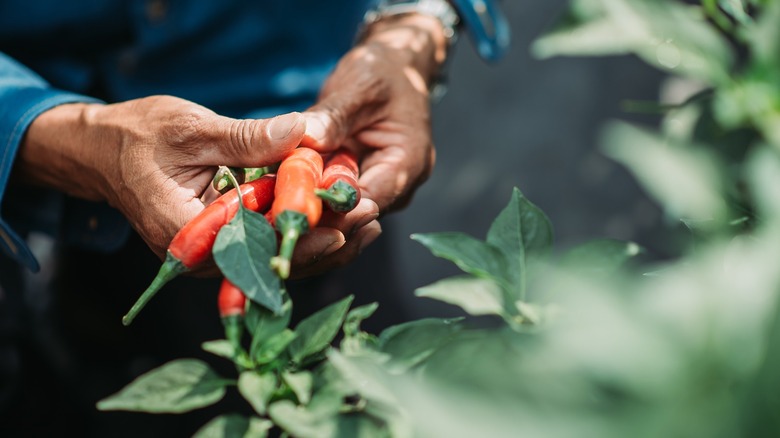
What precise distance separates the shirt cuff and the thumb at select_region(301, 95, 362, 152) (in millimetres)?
489

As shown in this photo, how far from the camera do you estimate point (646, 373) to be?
410 mm

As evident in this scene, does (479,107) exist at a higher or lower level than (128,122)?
lower

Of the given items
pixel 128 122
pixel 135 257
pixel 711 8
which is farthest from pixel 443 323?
pixel 135 257

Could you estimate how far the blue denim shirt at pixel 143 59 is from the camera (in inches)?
57.8

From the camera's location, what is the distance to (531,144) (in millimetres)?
3117

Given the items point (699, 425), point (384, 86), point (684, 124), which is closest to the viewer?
point (699, 425)

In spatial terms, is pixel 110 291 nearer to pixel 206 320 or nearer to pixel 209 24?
pixel 206 320

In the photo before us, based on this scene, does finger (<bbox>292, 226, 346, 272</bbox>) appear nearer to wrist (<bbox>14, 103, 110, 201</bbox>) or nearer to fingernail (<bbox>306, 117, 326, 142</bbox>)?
fingernail (<bbox>306, 117, 326, 142</bbox>)

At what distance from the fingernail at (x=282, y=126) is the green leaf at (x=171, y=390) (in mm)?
465

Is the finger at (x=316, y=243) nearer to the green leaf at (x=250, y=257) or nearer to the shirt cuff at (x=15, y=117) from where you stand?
the green leaf at (x=250, y=257)

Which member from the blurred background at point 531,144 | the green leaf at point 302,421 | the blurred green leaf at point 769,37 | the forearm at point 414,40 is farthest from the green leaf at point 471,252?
the blurred background at point 531,144

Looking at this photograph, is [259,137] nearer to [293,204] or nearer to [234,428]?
[293,204]

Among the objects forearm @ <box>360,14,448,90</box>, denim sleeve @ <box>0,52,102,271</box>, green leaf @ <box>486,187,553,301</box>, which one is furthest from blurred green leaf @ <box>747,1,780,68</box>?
denim sleeve @ <box>0,52,102,271</box>

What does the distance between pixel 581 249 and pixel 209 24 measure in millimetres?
1157
